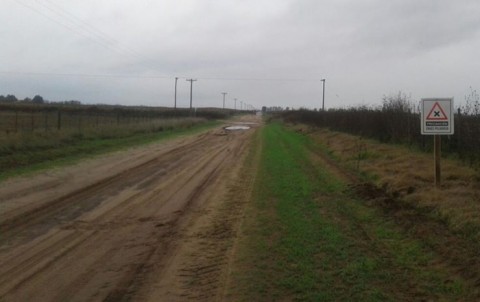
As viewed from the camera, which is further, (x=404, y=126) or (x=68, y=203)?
(x=404, y=126)

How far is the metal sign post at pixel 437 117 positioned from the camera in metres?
12.6

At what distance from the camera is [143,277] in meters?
6.36

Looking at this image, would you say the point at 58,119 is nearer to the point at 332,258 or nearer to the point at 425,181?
the point at 425,181

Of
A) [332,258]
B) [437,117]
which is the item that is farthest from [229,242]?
[437,117]

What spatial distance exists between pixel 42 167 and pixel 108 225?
368 inches

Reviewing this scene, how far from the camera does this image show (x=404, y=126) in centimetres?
2470

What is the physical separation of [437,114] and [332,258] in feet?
22.3

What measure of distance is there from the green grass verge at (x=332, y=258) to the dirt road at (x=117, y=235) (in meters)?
0.48

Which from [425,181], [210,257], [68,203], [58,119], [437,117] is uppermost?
[58,119]

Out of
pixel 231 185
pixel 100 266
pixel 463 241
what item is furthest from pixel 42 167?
pixel 463 241

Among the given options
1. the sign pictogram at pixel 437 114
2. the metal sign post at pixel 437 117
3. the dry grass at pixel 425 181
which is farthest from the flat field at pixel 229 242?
the sign pictogram at pixel 437 114

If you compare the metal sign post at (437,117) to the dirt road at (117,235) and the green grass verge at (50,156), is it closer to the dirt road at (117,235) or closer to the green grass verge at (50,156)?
the dirt road at (117,235)

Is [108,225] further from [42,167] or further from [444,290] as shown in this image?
[42,167]

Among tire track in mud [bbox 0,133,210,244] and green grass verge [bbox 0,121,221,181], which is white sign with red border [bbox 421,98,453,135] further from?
green grass verge [bbox 0,121,221,181]
